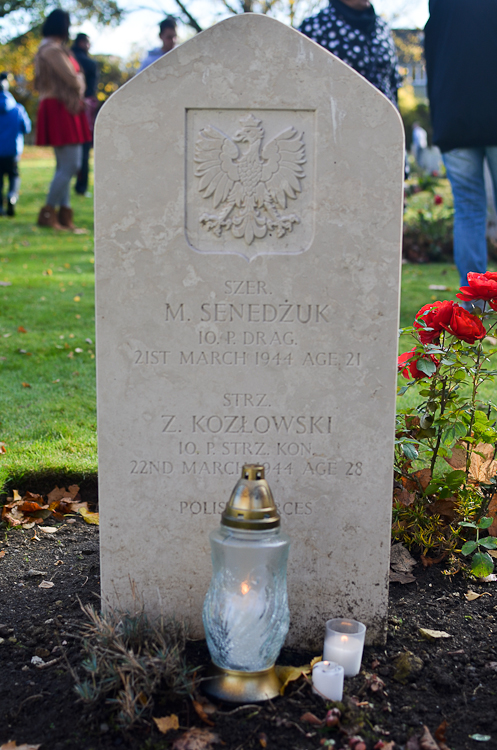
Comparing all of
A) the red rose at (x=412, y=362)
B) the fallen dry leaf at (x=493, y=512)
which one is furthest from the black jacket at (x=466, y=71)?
the fallen dry leaf at (x=493, y=512)

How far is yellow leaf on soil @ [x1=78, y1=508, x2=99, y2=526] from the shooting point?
337cm

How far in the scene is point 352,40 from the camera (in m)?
4.87

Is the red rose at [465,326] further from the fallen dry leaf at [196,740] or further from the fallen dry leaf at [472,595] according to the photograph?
the fallen dry leaf at [196,740]

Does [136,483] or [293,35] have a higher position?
[293,35]

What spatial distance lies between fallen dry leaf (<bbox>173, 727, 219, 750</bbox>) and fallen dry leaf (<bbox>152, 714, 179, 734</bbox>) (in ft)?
0.13

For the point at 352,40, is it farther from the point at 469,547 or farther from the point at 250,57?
the point at 469,547

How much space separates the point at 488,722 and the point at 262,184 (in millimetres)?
1755

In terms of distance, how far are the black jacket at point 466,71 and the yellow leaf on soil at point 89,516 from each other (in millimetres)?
3398

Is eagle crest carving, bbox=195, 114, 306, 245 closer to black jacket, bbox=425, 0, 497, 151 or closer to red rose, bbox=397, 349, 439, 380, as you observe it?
red rose, bbox=397, 349, 439, 380

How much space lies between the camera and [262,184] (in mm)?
2230

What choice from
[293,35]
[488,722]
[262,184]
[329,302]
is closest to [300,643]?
[488,722]

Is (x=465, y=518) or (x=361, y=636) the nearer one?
(x=361, y=636)

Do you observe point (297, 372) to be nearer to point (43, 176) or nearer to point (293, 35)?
point (293, 35)

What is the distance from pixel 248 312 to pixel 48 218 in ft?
29.4
